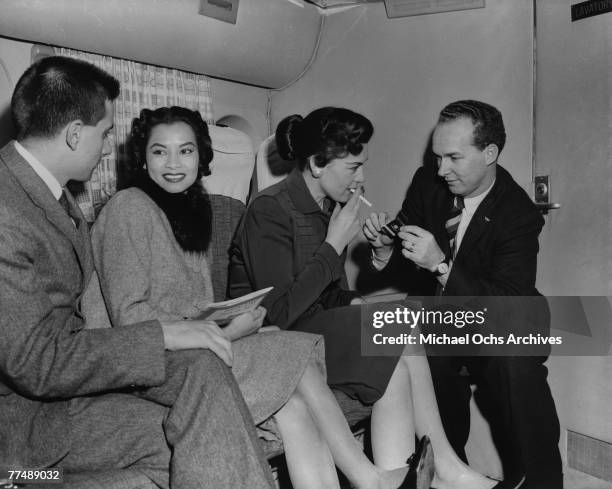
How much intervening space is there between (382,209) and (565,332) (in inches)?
42.0

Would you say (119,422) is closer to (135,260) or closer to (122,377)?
(122,377)

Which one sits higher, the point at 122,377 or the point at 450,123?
the point at 450,123

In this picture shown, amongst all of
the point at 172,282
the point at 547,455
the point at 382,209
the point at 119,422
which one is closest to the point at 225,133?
the point at 382,209

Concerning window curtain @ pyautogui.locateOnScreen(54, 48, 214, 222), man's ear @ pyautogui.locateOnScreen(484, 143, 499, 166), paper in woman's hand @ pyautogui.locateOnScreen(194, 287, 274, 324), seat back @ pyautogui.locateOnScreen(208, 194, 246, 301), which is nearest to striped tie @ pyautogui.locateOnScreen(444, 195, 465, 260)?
man's ear @ pyautogui.locateOnScreen(484, 143, 499, 166)

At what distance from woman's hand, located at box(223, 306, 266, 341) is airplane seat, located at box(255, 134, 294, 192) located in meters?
1.30

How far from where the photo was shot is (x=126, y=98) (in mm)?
2750

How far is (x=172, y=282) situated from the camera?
6.12ft

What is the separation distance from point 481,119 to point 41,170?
65.4 inches

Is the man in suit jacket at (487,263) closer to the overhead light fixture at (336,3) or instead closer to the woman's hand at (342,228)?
the woman's hand at (342,228)

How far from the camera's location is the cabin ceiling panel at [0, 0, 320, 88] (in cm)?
224

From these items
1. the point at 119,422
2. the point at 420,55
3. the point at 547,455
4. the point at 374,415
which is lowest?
the point at 547,455

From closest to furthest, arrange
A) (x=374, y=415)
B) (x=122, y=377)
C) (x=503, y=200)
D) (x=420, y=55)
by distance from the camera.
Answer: (x=122, y=377) → (x=374, y=415) → (x=503, y=200) → (x=420, y=55)

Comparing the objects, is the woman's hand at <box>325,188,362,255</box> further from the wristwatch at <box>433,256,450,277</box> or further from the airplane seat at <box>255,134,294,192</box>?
the airplane seat at <box>255,134,294,192</box>

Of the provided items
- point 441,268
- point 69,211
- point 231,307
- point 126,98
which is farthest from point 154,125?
point 441,268
